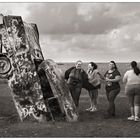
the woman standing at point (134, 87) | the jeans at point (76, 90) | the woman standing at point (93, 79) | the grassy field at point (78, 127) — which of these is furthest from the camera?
the woman standing at point (93, 79)

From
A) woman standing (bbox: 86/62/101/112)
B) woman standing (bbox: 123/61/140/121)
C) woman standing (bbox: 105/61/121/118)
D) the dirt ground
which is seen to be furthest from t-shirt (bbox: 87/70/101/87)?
woman standing (bbox: 123/61/140/121)

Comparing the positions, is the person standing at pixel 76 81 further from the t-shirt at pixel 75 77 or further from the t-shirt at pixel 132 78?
the t-shirt at pixel 132 78

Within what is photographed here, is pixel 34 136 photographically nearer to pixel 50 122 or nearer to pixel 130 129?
pixel 50 122

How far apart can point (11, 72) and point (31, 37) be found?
1658 millimetres

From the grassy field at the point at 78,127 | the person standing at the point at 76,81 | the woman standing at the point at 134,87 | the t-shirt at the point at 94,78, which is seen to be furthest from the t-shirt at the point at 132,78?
the t-shirt at the point at 94,78

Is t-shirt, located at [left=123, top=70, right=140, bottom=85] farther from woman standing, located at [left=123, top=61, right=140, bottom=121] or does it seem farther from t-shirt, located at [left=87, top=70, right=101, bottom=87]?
t-shirt, located at [left=87, top=70, right=101, bottom=87]

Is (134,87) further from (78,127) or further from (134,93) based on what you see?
(78,127)

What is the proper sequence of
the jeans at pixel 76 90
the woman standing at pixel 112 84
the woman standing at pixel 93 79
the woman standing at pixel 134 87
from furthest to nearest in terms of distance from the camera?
the woman standing at pixel 93 79, the jeans at pixel 76 90, the woman standing at pixel 112 84, the woman standing at pixel 134 87

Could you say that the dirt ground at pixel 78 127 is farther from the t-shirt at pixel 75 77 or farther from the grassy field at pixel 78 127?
the t-shirt at pixel 75 77

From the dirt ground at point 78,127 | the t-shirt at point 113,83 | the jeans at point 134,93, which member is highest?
the t-shirt at point 113,83

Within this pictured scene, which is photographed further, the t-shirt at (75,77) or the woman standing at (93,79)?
the woman standing at (93,79)

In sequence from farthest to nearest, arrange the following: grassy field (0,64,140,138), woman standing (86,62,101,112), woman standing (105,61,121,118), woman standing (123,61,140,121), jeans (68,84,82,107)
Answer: woman standing (86,62,101,112), jeans (68,84,82,107), woman standing (105,61,121,118), woman standing (123,61,140,121), grassy field (0,64,140,138)

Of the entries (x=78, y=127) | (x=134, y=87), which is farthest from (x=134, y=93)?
(x=78, y=127)

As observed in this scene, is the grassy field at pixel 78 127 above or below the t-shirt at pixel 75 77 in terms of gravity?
below
